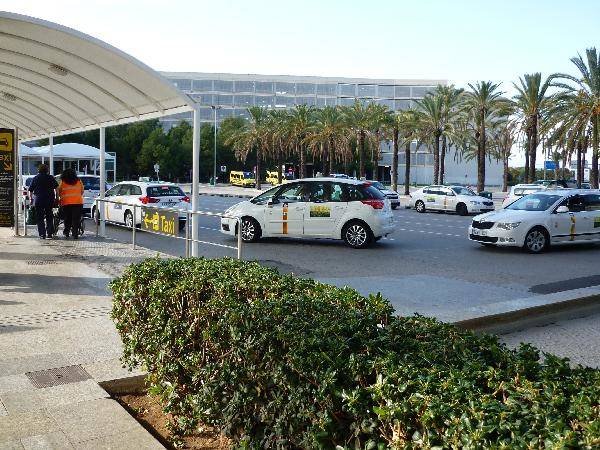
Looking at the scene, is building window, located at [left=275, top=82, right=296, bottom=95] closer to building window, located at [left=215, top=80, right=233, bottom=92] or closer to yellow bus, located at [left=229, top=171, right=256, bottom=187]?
building window, located at [left=215, top=80, right=233, bottom=92]

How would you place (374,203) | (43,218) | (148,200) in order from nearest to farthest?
1. (43,218)
2. (374,203)
3. (148,200)

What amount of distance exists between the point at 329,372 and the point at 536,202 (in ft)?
50.5

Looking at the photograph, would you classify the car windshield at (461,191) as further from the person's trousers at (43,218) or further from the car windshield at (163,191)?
the person's trousers at (43,218)

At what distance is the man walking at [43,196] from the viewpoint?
1577 centimetres

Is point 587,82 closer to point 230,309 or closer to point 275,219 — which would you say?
point 275,219

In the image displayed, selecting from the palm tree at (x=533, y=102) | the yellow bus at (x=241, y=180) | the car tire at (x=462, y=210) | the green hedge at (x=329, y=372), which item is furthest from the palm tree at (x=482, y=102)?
the green hedge at (x=329, y=372)

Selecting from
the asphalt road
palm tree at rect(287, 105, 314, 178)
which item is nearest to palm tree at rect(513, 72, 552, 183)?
palm tree at rect(287, 105, 314, 178)

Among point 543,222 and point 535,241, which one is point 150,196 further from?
point 543,222

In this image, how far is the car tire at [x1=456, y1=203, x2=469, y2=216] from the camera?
108ft

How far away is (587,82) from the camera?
3866cm

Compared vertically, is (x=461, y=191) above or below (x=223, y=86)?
below

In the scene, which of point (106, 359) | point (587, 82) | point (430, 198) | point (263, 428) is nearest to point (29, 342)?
point (106, 359)

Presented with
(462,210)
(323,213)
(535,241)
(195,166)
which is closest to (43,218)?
(323,213)

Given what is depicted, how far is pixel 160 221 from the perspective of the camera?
1322cm
